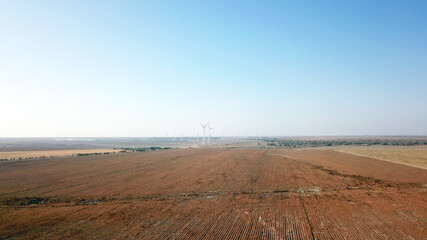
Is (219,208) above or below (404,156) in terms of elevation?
below

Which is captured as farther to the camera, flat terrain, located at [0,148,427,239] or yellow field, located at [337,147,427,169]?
yellow field, located at [337,147,427,169]

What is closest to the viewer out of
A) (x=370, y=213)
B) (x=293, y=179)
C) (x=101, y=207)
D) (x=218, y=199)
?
(x=370, y=213)

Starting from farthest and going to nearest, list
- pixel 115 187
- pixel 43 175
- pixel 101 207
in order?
pixel 43 175
pixel 115 187
pixel 101 207

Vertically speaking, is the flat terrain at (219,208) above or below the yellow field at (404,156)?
below

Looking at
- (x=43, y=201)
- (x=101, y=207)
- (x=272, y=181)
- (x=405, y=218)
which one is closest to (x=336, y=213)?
(x=405, y=218)

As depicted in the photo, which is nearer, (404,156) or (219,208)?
(219,208)

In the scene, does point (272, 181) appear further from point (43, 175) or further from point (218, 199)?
point (43, 175)

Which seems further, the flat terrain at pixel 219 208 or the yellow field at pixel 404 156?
the yellow field at pixel 404 156

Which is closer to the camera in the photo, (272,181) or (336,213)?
(336,213)

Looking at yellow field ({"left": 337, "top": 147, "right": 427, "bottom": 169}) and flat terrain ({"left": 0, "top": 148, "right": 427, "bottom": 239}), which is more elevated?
yellow field ({"left": 337, "top": 147, "right": 427, "bottom": 169})

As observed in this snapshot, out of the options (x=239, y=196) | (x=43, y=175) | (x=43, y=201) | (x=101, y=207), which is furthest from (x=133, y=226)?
(x=43, y=175)
